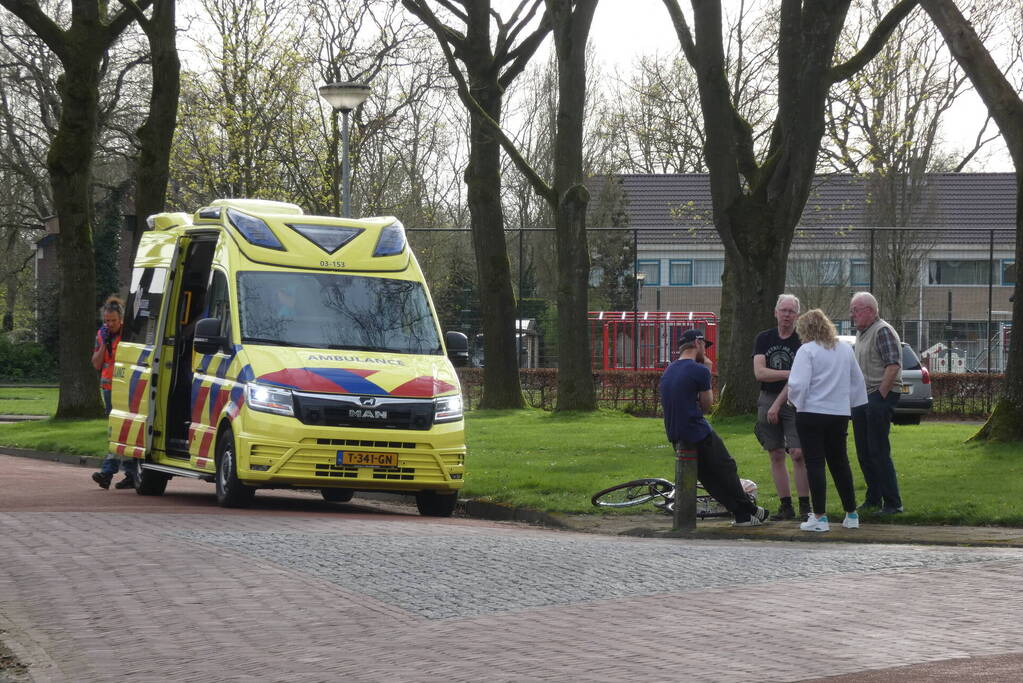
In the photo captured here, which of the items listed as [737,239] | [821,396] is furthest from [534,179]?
[821,396]

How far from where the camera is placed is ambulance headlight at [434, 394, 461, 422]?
14.2 meters

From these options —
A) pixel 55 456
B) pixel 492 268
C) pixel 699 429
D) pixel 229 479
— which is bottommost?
pixel 55 456

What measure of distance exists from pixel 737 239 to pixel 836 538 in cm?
1010

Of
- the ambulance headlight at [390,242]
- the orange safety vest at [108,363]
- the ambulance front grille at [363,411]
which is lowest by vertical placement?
the ambulance front grille at [363,411]

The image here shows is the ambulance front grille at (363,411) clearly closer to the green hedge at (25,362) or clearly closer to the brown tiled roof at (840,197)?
the brown tiled roof at (840,197)

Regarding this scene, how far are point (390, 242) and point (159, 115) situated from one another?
1323 cm

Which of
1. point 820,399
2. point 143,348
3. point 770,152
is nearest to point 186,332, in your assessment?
point 143,348

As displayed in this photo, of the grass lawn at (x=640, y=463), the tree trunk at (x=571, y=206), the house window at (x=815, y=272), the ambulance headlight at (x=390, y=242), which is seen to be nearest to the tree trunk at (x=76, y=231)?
the grass lawn at (x=640, y=463)

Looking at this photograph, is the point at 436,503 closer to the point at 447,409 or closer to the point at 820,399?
the point at 447,409

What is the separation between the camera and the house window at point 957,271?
145 feet

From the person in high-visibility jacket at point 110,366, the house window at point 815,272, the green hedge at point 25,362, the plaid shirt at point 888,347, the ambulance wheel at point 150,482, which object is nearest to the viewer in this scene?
the plaid shirt at point 888,347

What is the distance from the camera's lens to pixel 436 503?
14.7 m

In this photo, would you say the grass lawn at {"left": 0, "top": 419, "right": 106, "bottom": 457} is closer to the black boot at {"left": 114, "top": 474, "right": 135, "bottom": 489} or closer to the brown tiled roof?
the black boot at {"left": 114, "top": 474, "right": 135, "bottom": 489}

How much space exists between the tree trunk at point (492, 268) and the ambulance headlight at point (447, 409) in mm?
14624
